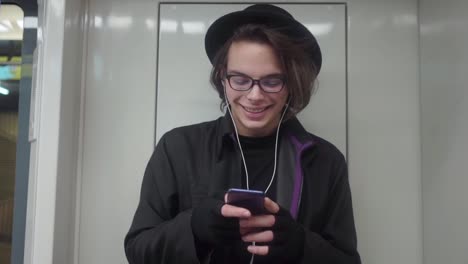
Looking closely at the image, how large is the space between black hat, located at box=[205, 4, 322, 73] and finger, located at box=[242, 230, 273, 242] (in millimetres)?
607

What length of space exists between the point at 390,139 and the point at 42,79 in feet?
4.69

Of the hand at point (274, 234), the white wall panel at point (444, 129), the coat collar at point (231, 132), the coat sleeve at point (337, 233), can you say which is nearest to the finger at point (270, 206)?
the hand at point (274, 234)

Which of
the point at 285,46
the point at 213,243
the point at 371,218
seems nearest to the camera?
the point at 213,243

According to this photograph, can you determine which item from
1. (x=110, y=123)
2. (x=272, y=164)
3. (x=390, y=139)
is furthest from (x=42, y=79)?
(x=390, y=139)

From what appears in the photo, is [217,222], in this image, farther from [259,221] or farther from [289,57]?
[289,57]

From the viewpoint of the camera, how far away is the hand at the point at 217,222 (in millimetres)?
937

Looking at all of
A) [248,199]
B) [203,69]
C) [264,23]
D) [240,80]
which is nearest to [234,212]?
[248,199]

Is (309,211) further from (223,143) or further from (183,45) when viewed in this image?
(183,45)

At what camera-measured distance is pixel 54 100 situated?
1461 millimetres

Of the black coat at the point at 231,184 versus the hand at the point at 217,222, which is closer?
the hand at the point at 217,222

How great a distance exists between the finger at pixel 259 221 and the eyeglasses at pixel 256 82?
37 cm

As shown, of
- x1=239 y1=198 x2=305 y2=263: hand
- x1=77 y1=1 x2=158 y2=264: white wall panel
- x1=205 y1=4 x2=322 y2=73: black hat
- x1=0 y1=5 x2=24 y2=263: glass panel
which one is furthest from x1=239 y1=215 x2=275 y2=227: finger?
x1=0 y1=5 x2=24 y2=263: glass panel

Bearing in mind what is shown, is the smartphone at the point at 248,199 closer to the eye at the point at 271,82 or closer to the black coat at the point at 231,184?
the black coat at the point at 231,184

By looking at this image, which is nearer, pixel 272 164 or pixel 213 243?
pixel 213 243
